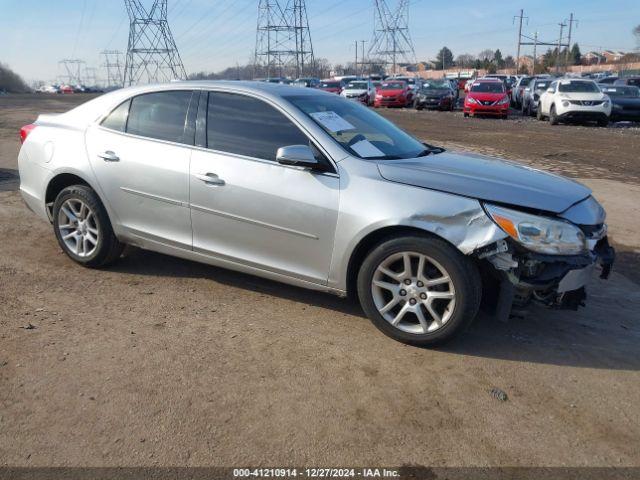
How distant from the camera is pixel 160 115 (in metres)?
4.73

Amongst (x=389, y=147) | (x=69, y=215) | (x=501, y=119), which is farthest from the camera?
(x=501, y=119)

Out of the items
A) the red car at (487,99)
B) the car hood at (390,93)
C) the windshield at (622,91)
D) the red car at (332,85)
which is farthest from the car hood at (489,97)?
the red car at (332,85)

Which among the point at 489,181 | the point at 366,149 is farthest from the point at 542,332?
the point at 366,149

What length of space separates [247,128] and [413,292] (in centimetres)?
175

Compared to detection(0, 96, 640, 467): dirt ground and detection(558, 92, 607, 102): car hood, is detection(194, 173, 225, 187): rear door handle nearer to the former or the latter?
detection(0, 96, 640, 467): dirt ground

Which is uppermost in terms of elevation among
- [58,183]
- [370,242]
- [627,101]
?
[627,101]

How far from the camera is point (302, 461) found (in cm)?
267

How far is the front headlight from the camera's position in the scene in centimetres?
353

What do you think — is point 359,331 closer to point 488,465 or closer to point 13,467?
point 488,465

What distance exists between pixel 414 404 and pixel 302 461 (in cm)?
77

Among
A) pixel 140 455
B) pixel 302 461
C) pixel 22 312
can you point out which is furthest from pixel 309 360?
pixel 22 312

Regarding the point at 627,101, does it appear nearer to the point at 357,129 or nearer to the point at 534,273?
the point at 357,129

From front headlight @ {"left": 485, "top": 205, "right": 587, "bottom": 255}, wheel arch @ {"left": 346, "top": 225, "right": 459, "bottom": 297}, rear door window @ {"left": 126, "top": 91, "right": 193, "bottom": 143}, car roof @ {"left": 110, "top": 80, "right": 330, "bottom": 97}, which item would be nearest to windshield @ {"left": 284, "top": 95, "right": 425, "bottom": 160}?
car roof @ {"left": 110, "top": 80, "right": 330, "bottom": 97}

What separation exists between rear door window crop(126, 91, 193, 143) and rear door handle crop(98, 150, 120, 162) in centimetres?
24
